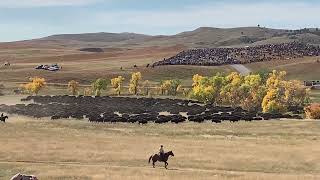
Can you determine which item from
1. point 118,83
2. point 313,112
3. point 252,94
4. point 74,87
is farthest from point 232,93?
A: point 74,87

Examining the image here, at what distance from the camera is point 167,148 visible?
53312 mm

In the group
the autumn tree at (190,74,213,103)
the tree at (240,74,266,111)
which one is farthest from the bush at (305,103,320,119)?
the autumn tree at (190,74,213,103)

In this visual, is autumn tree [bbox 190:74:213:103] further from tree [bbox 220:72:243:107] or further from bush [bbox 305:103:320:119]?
bush [bbox 305:103:320:119]

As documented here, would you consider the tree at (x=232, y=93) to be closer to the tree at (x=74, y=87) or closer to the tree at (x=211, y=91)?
the tree at (x=211, y=91)

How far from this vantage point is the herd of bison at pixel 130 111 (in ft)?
273

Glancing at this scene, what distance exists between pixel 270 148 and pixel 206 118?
31.5m

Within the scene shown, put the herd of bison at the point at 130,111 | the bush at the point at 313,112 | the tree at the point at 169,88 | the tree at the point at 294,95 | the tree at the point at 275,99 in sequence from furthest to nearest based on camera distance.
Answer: the tree at the point at 169,88 < the tree at the point at 294,95 < the tree at the point at 275,99 < the bush at the point at 313,112 < the herd of bison at the point at 130,111

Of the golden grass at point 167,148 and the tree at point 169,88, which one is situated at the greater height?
the golden grass at point 167,148

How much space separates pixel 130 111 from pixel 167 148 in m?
48.8

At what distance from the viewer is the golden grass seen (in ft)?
136

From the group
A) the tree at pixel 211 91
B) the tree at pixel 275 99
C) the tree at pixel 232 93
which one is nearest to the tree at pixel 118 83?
the tree at pixel 211 91

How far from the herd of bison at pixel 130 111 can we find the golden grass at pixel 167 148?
1105 centimetres

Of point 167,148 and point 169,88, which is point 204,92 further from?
point 167,148

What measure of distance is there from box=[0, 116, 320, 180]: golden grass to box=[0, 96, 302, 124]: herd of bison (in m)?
11.0
